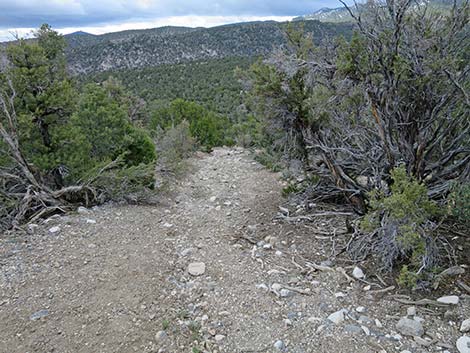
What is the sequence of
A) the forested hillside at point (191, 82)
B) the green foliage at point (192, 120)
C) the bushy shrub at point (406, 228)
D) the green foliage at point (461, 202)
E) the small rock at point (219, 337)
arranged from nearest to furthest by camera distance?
the small rock at point (219, 337) → the bushy shrub at point (406, 228) → the green foliage at point (461, 202) → the green foliage at point (192, 120) → the forested hillside at point (191, 82)

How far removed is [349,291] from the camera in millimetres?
4375

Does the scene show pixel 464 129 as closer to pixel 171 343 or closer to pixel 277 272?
pixel 277 272

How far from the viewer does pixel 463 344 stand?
11.2 ft

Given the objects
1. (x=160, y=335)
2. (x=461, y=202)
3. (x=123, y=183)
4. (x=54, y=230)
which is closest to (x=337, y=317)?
(x=160, y=335)

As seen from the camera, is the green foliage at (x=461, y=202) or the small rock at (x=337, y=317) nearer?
the small rock at (x=337, y=317)

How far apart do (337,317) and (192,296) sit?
1.68 meters

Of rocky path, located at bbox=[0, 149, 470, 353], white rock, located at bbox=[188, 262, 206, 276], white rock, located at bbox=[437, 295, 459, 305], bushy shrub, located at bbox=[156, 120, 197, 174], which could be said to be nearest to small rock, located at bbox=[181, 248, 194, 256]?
rocky path, located at bbox=[0, 149, 470, 353]

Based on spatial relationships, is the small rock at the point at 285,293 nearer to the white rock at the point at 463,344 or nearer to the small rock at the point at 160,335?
the small rock at the point at 160,335

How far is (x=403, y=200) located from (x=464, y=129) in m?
2.35

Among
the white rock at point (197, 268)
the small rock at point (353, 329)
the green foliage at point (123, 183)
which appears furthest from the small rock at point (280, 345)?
the green foliage at point (123, 183)

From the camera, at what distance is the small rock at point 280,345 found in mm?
3600

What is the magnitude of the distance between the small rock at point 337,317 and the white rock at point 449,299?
3.34 ft

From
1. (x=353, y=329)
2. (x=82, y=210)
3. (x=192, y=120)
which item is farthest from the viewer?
(x=192, y=120)

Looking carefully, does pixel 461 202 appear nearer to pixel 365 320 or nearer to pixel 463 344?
pixel 463 344
